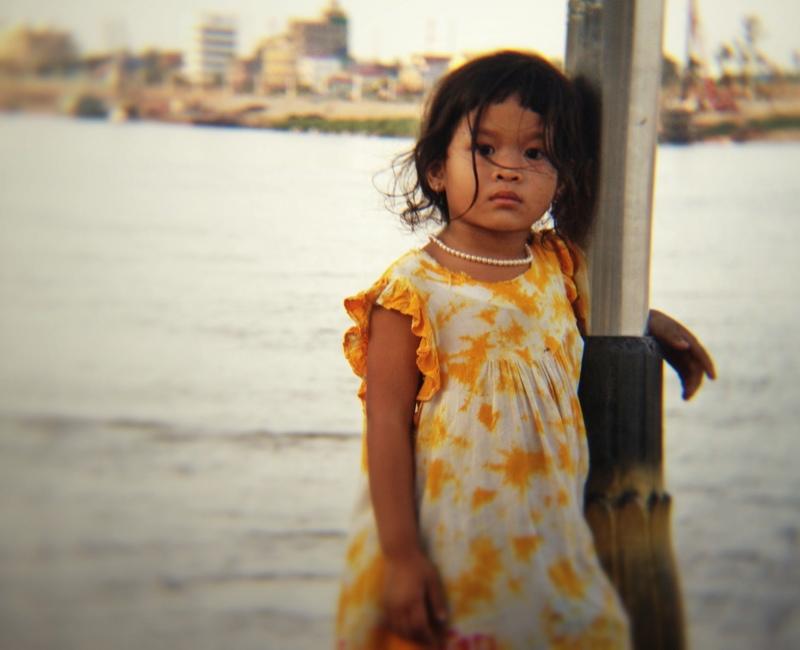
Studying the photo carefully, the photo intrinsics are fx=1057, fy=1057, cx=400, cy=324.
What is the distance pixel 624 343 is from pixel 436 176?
39 cm

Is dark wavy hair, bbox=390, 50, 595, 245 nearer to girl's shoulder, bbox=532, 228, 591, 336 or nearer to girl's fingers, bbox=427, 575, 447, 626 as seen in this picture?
girl's shoulder, bbox=532, 228, 591, 336

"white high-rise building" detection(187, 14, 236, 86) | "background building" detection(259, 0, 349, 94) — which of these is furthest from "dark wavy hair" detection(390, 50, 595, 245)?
"white high-rise building" detection(187, 14, 236, 86)

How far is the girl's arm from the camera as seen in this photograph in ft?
4.58

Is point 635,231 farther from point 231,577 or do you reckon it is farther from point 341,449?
point 341,449

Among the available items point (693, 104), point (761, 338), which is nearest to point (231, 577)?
point (693, 104)

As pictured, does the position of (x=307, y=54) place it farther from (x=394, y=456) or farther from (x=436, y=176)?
(x=394, y=456)

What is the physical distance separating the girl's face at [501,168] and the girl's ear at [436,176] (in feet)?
0.16

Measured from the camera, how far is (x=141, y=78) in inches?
101

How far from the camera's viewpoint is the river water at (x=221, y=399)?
7.65ft

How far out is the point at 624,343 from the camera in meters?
1.62

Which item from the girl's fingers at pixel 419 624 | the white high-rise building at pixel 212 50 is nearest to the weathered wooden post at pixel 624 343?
the girl's fingers at pixel 419 624

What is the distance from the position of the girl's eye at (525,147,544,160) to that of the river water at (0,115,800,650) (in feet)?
1.21

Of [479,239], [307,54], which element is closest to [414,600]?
[479,239]

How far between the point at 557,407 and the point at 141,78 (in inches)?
61.4
